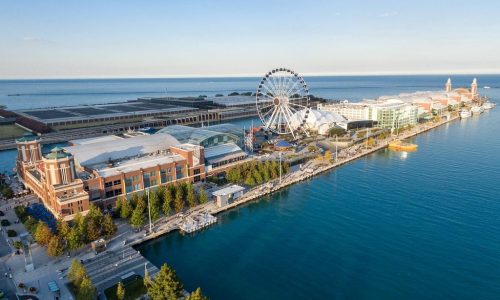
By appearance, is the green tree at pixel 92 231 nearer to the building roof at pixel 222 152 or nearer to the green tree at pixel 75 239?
the green tree at pixel 75 239

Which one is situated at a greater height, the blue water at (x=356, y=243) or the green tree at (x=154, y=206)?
the green tree at (x=154, y=206)

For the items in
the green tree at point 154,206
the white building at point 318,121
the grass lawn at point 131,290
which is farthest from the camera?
the white building at point 318,121

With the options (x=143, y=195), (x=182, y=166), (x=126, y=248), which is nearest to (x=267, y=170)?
(x=182, y=166)

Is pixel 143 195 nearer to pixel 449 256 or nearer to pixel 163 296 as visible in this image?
pixel 163 296

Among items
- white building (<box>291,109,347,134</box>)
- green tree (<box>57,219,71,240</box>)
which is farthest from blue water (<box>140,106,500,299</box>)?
white building (<box>291,109,347,134</box>)

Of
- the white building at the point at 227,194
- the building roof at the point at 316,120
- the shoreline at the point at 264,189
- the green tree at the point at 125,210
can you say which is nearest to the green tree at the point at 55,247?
the shoreline at the point at 264,189

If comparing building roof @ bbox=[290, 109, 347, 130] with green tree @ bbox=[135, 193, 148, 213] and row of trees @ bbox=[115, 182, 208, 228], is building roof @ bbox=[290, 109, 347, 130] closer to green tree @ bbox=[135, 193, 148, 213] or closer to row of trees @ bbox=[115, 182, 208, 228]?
row of trees @ bbox=[115, 182, 208, 228]
